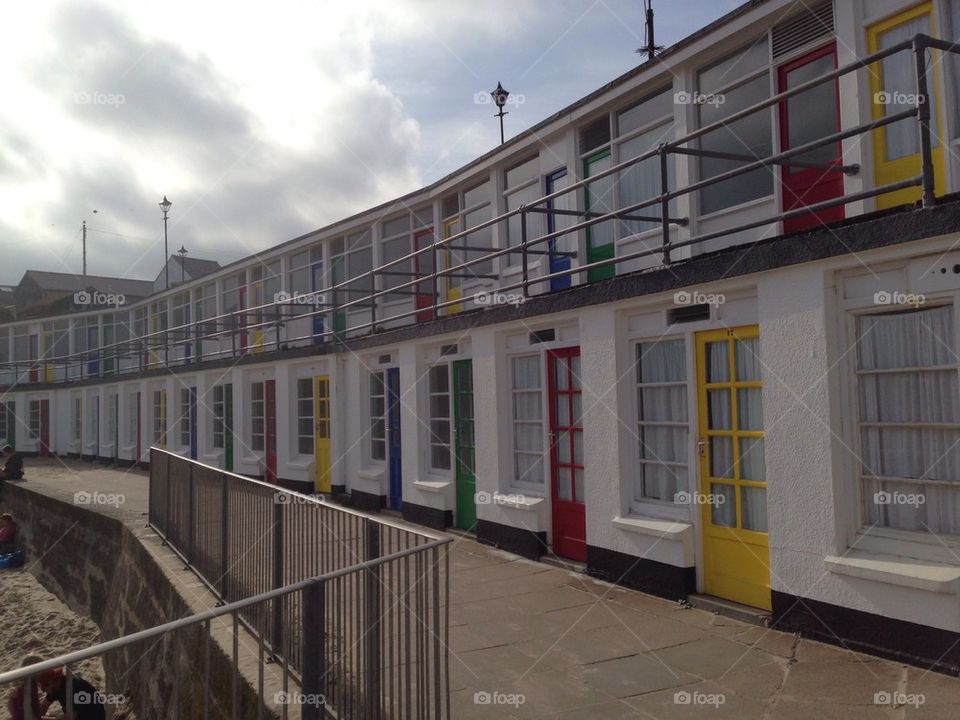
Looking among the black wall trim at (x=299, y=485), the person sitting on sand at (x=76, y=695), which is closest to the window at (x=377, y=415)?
the black wall trim at (x=299, y=485)

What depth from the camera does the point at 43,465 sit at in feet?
90.7

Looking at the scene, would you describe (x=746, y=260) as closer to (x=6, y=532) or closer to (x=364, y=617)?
(x=364, y=617)

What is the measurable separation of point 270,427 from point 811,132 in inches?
522

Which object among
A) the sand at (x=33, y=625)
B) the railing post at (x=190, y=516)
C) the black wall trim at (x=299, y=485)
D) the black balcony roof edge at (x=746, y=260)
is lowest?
the sand at (x=33, y=625)

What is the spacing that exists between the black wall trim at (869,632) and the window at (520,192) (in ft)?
20.8

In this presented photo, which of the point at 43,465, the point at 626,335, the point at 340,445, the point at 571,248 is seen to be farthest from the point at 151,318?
the point at 626,335

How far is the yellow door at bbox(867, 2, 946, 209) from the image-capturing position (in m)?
5.95

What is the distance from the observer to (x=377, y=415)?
13086 mm

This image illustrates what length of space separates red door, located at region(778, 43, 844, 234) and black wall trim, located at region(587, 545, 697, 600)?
130 inches

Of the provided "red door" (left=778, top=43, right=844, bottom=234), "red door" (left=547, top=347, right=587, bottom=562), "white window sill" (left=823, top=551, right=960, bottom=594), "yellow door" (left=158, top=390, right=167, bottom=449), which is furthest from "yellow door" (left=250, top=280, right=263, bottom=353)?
"white window sill" (left=823, top=551, right=960, bottom=594)

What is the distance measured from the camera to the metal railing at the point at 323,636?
11.3 feet

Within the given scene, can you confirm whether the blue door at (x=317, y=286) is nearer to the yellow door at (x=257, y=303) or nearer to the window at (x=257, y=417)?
the window at (x=257, y=417)

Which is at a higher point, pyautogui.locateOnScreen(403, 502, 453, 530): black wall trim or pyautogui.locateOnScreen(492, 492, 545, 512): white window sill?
pyautogui.locateOnScreen(492, 492, 545, 512): white window sill

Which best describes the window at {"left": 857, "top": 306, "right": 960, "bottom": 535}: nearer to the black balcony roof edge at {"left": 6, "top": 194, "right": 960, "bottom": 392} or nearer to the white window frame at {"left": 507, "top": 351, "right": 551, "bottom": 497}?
the black balcony roof edge at {"left": 6, "top": 194, "right": 960, "bottom": 392}
